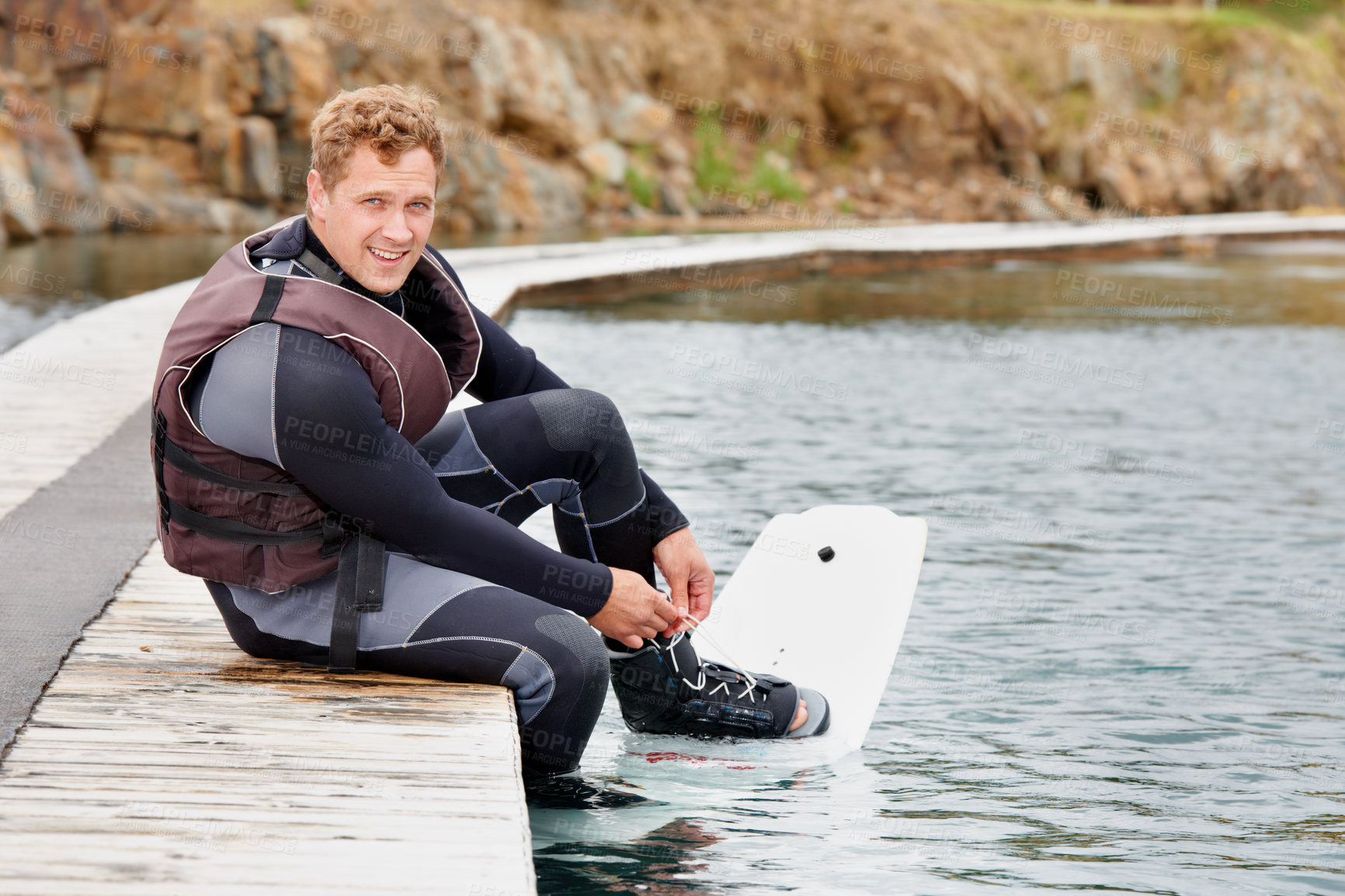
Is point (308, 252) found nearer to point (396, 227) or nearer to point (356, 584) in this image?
point (396, 227)

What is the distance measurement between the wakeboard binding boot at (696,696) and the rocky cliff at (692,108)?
1586cm

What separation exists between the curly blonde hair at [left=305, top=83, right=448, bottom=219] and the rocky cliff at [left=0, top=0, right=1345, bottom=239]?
16.0 m

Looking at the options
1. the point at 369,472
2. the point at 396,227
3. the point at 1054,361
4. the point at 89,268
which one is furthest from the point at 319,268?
the point at 89,268

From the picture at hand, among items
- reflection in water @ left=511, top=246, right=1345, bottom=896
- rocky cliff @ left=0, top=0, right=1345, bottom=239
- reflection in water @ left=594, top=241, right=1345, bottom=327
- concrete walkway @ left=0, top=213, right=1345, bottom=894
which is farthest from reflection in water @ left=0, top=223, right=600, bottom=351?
concrete walkway @ left=0, top=213, right=1345, bottom=894

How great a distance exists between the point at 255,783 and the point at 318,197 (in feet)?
3.33

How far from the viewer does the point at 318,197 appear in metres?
2.54

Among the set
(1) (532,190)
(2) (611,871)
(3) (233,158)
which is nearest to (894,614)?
(2) (611,871)

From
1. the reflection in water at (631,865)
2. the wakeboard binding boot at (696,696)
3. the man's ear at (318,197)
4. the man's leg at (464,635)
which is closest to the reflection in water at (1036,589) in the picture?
the reflection in water at (631,865)

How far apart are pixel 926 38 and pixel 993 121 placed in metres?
2.67

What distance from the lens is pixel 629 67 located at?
29.4 meters

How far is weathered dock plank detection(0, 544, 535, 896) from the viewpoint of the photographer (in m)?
2.00

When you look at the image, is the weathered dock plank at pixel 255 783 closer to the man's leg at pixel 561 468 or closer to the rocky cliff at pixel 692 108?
the man's leg at pixel 561 468

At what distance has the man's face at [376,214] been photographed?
248 cm

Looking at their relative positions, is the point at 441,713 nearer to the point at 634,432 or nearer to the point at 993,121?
A: the point at 634,432
